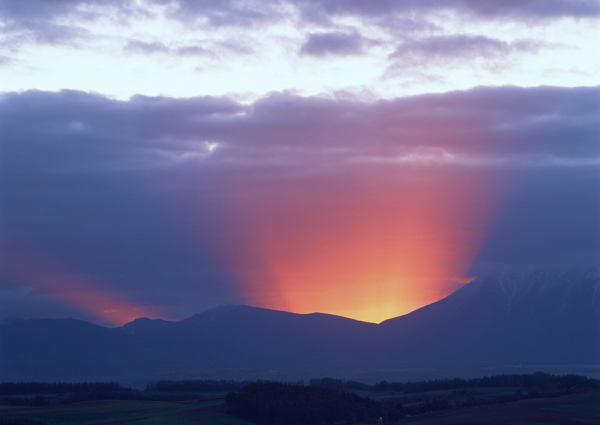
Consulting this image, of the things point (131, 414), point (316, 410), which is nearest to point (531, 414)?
point (316, 410)

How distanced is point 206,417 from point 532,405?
6338cm

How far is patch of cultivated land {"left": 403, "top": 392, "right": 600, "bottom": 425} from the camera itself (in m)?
104

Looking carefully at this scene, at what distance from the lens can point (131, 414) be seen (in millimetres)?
131250

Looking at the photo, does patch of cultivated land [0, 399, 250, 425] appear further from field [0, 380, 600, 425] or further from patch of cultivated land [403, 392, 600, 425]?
patch of cultivated land [403, 392, 600, 425]

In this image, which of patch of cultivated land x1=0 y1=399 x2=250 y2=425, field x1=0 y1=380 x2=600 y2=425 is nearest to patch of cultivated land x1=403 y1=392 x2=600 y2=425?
field x1=0 y1=380 x2=600 y2=425

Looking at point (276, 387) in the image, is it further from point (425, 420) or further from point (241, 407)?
point (425, 420)

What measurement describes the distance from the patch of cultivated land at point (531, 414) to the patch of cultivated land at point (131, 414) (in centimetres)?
3954

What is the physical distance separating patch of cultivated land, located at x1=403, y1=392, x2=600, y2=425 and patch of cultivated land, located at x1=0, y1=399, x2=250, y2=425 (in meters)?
39.5

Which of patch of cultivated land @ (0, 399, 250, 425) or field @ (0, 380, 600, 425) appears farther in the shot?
patch of cultivated land @ (0, 399, 250, 425)

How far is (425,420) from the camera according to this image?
392ft

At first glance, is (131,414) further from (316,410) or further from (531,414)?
(531,414)

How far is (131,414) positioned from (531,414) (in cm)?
7514

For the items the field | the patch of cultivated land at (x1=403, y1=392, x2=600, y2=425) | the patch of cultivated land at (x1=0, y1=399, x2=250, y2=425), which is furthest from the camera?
the patch of cultivated land at (x1=0, y1=399, x2=250, y2=425)

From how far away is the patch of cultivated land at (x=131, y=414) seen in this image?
120 m
